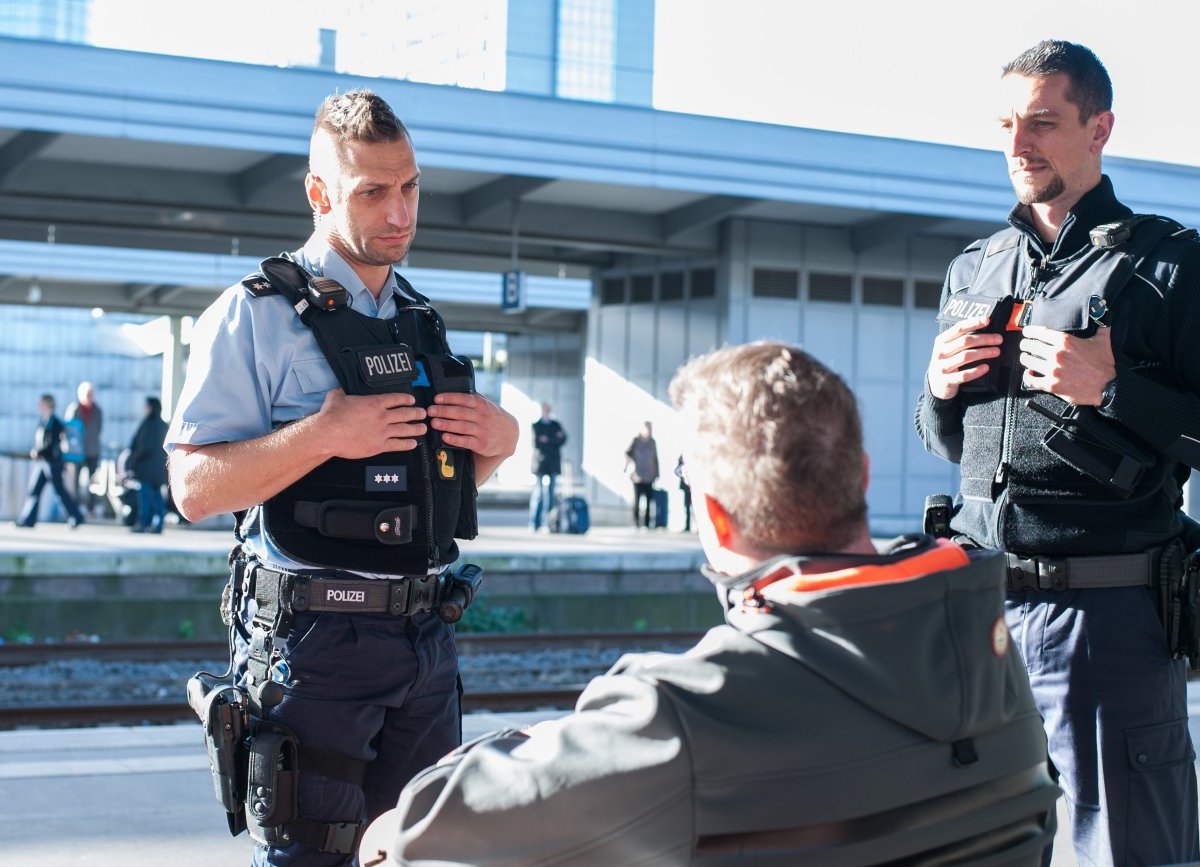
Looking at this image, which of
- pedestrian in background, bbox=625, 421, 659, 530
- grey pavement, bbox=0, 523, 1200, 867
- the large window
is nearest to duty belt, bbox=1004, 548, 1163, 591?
grey pavement, bbox=0, 523, 1200, 867

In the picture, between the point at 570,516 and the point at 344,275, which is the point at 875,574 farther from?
the point at 570,516

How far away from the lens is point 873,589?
1.67 m

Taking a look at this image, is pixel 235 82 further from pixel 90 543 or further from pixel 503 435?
pixel 503 435

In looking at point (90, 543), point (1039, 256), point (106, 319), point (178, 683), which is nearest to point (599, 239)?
point (90, 543)

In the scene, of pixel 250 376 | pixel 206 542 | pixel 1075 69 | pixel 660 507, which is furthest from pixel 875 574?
pixel 660 507

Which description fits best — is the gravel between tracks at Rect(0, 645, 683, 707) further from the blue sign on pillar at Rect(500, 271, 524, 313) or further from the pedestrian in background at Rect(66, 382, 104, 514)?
the pedestrian in background at Rect(66, 382, 104, 514)

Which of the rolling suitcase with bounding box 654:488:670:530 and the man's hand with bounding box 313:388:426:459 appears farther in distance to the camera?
the rolling suitcase with bounding box 654:488:670:530

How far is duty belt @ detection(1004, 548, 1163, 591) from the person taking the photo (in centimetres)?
298

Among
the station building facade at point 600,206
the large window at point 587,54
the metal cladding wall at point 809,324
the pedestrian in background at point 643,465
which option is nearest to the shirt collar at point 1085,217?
the station building facade at point 600,206

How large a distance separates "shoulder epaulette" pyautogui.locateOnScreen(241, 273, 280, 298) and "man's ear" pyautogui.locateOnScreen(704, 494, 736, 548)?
1.41 meters

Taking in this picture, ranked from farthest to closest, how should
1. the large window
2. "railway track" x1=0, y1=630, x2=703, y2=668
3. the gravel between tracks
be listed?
the large window, "railway track" x1=0, y1=630, x2=703, y2=668, the gravel between tracks

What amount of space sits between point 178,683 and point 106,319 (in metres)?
43.7

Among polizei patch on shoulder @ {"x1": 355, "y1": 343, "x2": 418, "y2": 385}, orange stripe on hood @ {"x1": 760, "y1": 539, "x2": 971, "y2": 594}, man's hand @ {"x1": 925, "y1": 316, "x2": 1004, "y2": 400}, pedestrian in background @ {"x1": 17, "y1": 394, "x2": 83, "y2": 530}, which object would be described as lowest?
pedestrian in background @ {"x1": 17, "y1": 394, "x2": 83, "y2": 530}

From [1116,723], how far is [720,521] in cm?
152
